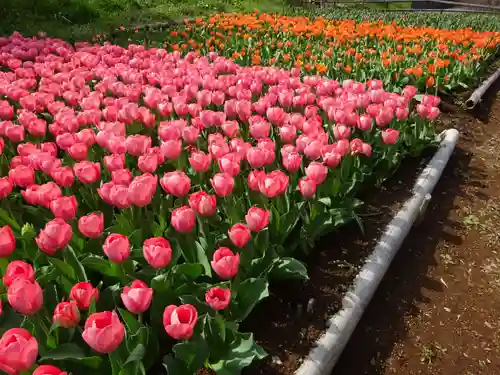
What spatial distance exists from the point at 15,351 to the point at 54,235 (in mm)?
589

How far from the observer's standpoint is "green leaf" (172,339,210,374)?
1.75 meters

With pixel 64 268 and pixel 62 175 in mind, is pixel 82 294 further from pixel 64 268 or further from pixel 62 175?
pixel 62 175

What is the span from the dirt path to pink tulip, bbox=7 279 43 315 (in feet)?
4.86

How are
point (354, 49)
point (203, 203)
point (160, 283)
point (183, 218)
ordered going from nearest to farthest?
point (160, 283), point (183, 218), point (203, 203), point (354, 49)

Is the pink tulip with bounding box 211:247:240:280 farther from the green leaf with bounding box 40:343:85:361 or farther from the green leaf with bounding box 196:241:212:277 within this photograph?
the green leaf with bounding box 40:343:85:361

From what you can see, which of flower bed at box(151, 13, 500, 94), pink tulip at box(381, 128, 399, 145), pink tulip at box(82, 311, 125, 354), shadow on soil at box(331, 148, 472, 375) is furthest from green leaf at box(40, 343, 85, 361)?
flower bed at box(151, 13, 500, 94)

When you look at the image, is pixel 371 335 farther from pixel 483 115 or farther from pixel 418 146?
pixel 483 115

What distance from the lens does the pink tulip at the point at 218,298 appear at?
5.74 ft

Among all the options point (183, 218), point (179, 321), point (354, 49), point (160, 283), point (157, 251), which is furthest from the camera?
point (354, 49)

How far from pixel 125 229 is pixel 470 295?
2.16 metres

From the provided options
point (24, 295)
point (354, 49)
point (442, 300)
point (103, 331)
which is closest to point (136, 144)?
point (24, 295)

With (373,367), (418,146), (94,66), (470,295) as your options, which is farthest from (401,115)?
(94,66)

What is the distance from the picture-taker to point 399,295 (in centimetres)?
285

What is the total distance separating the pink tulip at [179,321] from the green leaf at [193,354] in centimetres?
16
